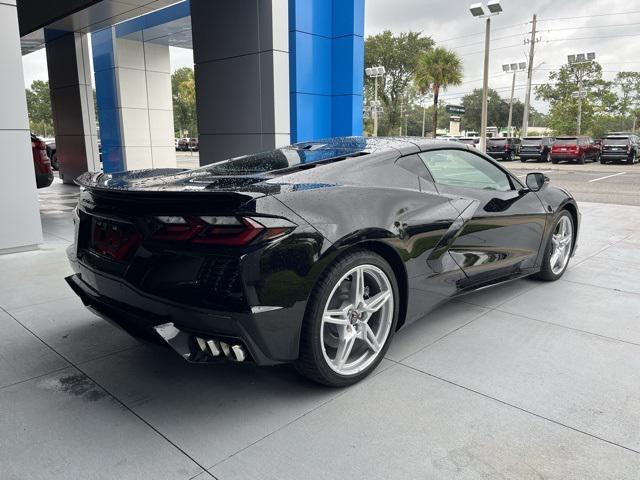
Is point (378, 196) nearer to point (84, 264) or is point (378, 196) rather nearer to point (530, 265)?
point (84, 264)

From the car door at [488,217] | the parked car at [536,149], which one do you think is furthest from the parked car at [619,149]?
the car door at [488,217]

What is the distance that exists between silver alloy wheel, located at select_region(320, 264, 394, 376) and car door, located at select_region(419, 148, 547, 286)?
0.73 m

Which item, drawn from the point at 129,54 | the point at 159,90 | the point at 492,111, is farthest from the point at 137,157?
the point at 492,111

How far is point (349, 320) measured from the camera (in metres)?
2.83

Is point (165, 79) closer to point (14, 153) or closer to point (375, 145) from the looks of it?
point (14, 153)

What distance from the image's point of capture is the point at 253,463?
222 centimetres

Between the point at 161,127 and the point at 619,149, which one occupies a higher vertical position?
the point at 161,127

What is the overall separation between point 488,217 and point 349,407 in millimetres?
1875

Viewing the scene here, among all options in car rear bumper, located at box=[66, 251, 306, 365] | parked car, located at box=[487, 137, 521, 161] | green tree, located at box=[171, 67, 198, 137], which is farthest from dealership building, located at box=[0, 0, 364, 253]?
green tree, located at box=[171, 67, 198, 137]

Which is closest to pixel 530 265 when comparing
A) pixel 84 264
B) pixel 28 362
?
pixel 84 264

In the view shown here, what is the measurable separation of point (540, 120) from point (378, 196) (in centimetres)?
13651

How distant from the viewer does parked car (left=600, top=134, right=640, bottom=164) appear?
27.4 meters

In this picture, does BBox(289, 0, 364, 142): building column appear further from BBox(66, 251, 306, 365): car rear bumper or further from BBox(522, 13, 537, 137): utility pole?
BBox(522, 13, 537, 137): utility pole

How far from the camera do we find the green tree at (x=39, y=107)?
236 feet
